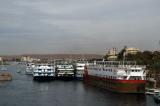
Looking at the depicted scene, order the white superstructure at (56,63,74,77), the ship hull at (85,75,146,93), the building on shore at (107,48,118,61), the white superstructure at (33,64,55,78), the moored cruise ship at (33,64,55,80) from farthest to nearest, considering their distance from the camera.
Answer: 1. the building on shore at (107,48,118,61)
2. the white superstructure at (56,63,74,77)
3. the white superstructure at (33,64,55,78)
4. the moored cruise ship at (33,64,55,80)
5. the ship hull at (85,75,146,93)

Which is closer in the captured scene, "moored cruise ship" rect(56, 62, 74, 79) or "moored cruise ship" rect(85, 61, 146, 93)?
"moored cruise ship" rect(85, 61, 146, 93)

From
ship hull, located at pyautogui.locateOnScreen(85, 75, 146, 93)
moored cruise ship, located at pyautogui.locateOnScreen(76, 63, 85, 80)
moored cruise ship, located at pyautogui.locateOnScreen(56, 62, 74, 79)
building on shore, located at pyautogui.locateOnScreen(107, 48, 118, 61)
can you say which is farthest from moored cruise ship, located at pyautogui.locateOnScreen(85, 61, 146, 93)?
building on shore, located at pyautogui.locateOnScreen(107, 48, 118, 61)

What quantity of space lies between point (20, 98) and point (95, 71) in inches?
797

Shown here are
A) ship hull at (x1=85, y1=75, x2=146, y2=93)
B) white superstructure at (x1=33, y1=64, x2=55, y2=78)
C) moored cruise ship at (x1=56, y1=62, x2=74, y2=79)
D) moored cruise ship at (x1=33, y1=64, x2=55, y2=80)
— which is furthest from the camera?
moored cruise ship at (x1=56, y1=62, x2=74, y2=79)

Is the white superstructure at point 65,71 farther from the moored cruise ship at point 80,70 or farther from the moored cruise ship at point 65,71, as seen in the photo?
the moored cruise ship at point 80,70

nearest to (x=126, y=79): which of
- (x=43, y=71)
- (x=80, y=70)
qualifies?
(x=43, y=71)

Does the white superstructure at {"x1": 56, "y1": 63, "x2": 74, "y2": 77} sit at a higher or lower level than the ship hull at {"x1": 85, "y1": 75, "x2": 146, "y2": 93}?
higher

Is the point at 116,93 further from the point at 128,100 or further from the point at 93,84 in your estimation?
the point at 93,84

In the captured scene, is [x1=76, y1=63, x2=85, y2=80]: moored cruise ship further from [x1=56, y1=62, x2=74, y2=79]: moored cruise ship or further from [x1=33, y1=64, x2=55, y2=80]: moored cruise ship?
[x1=33, y1=64, x2=55, y2=80]: moored cruise ship

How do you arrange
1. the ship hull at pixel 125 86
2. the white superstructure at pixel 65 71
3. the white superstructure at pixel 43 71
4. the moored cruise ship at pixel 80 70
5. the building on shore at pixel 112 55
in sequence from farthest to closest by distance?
the building on shore at pixel 112 55
the moored cruise ship at pixel 80 70
the white superstructure at pixel 65 71
the white superstructure at pixel 43 71
the ship hull at pixel 125 86

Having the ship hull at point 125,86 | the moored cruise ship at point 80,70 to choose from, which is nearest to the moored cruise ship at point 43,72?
the moored cruise ship at point 80,70

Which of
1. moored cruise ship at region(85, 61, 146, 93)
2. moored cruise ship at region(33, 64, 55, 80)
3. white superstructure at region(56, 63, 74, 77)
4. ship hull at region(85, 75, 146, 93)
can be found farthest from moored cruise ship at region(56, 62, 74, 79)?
ship hull at region(85, 75, 146, 93)

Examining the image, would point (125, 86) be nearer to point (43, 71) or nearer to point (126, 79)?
point (126, 79)

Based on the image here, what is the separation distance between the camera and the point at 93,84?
204ft
